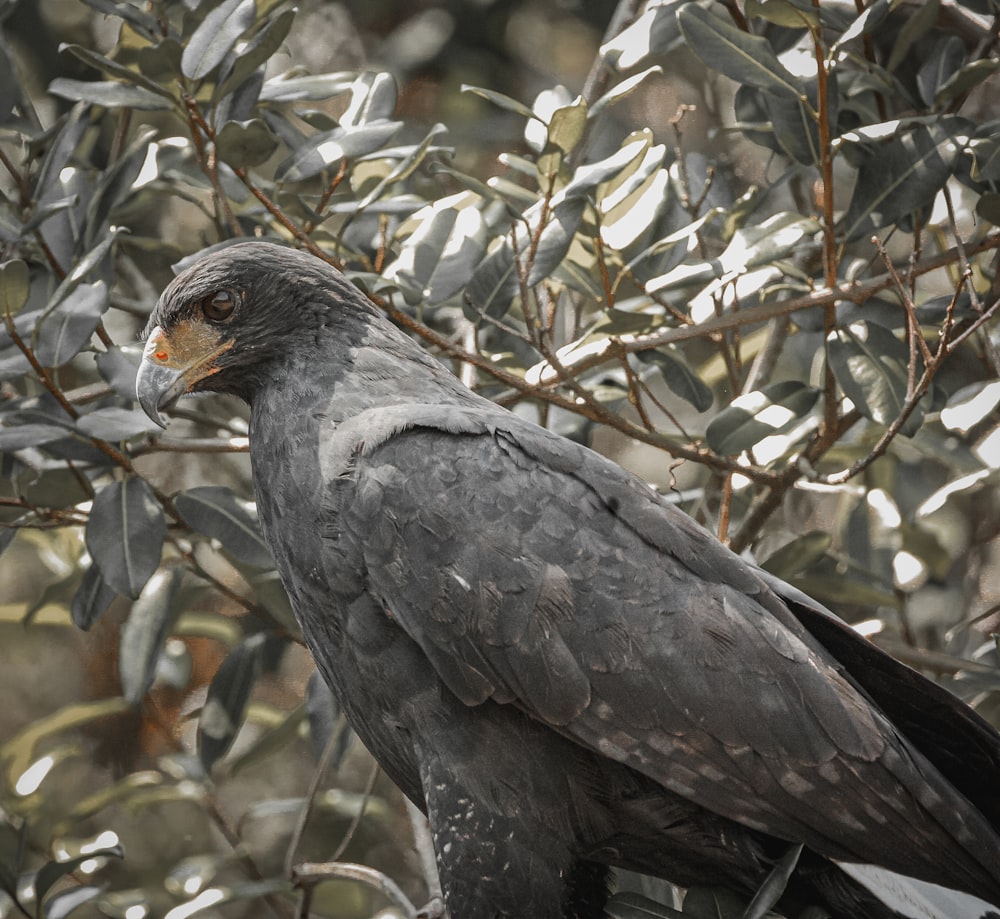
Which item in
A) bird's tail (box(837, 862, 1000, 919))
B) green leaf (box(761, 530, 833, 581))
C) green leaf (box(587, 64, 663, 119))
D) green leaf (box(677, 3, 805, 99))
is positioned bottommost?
green leaf (box(761, 530, 833, 581))

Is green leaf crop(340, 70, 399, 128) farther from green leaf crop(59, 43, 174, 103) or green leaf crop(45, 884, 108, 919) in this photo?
green leaf crop(45, 884, 108, 919)

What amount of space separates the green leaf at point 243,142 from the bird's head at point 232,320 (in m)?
0.35

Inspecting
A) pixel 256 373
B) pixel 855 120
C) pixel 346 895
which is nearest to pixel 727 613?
pixel 256 373

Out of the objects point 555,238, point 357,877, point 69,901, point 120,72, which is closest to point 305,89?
point 120,72

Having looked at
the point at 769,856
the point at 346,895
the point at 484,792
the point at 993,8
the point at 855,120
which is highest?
the point at 993,8

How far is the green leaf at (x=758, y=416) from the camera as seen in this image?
2.82 m

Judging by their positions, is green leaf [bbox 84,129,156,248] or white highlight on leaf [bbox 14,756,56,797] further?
white highlight on leaf [bbox 14,756,56,797]

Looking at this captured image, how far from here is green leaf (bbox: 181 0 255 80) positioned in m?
2.67

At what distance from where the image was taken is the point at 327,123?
11.1ft

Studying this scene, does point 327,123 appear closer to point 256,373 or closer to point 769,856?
point 256,373

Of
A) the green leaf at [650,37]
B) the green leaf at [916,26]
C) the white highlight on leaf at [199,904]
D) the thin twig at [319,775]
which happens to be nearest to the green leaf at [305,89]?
the green leaf at [650,37]

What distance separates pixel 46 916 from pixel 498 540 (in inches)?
59.9

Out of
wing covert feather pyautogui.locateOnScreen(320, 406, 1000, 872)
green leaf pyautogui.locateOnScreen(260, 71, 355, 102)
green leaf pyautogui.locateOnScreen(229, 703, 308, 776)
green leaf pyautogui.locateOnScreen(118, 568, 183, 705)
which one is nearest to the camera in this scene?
wing covert feather pyautogui.locateOnScreen(320, 406, 1000, 872)

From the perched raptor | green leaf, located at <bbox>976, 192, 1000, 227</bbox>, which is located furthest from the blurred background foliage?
the perched raptor
